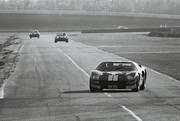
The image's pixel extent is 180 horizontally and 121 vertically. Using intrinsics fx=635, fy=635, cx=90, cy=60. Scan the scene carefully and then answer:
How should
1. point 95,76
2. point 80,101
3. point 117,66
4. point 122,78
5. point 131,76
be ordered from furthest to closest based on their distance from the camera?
point 117,66 → point 95,76 → point 131,76 → point 122,78 → point 80,101

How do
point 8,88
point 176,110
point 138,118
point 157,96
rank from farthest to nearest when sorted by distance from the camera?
point 8,88
point 157,96
point 176,110
point 138,118

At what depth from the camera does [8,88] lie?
1034 inches

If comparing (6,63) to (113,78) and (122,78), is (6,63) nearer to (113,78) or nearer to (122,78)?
(113,78)

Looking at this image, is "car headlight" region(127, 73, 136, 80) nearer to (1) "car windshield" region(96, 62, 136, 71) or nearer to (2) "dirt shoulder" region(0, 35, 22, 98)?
(1) "car windshield" region(96, 62, 136, 71)

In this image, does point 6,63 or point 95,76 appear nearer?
point 95,76

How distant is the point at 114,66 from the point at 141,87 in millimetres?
1323

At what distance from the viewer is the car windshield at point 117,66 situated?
23792 millimetres

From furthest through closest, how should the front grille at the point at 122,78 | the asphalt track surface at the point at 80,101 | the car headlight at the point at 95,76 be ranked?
1. the car headlight at the point at 95,76
2. the front grille at the point at 122,78
3. the asphalt track surface at the point at 80,101

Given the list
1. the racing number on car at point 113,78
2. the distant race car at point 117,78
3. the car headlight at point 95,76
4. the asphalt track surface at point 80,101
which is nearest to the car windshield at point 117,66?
the distant race car at point 117,78

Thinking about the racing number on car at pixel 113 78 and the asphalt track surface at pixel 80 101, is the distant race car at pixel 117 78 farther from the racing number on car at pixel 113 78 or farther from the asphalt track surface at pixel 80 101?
the asphalt track surface at pixel 80 101

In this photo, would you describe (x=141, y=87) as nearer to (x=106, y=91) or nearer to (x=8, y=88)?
(x=106, y=91)

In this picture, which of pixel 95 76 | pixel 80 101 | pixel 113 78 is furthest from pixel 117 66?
pixel 80 101

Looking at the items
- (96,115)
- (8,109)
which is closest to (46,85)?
(8,109)

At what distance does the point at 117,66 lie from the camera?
24.2 meters
